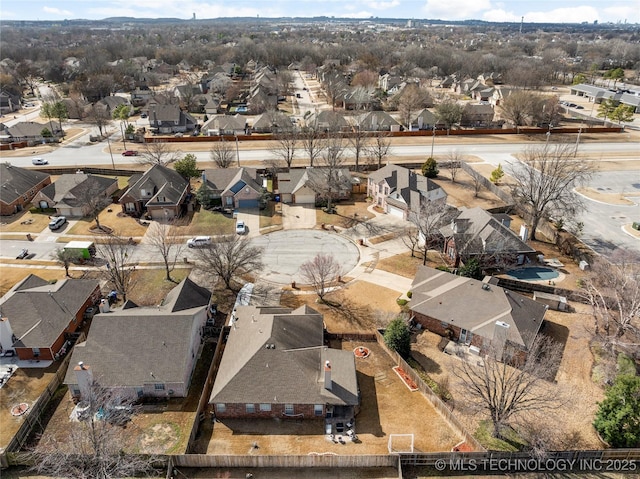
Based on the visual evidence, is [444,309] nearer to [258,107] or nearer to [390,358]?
[390,358]

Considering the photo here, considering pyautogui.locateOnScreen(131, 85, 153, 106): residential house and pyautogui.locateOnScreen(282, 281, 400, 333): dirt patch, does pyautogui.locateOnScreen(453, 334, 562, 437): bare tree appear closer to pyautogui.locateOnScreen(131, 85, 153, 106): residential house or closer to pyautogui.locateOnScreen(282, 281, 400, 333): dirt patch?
pyautogui.locateOnScreen(282, 281, 400, 333): dirt patch

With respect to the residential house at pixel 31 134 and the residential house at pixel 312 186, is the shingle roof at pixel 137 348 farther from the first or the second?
the residential house at pixel 31 134

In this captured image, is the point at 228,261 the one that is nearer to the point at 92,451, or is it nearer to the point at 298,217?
the point at 298,217

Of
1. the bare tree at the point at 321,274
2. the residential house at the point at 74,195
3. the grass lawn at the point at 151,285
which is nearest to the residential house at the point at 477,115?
the bare tree at the point at 321,274

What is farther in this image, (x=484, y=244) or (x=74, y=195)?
(x=74, y=195)

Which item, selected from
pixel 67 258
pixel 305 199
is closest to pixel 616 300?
pixel 305 199

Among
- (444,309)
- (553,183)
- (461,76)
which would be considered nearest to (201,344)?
(444,309)

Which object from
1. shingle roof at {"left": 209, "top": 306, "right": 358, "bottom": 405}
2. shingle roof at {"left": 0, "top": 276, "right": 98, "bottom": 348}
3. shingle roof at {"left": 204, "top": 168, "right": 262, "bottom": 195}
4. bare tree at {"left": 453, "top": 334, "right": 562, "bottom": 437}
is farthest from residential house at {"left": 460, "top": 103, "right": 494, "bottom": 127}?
shingle roof at {"left": 0, "top": 276, "right": 98, "bottom": 348}
